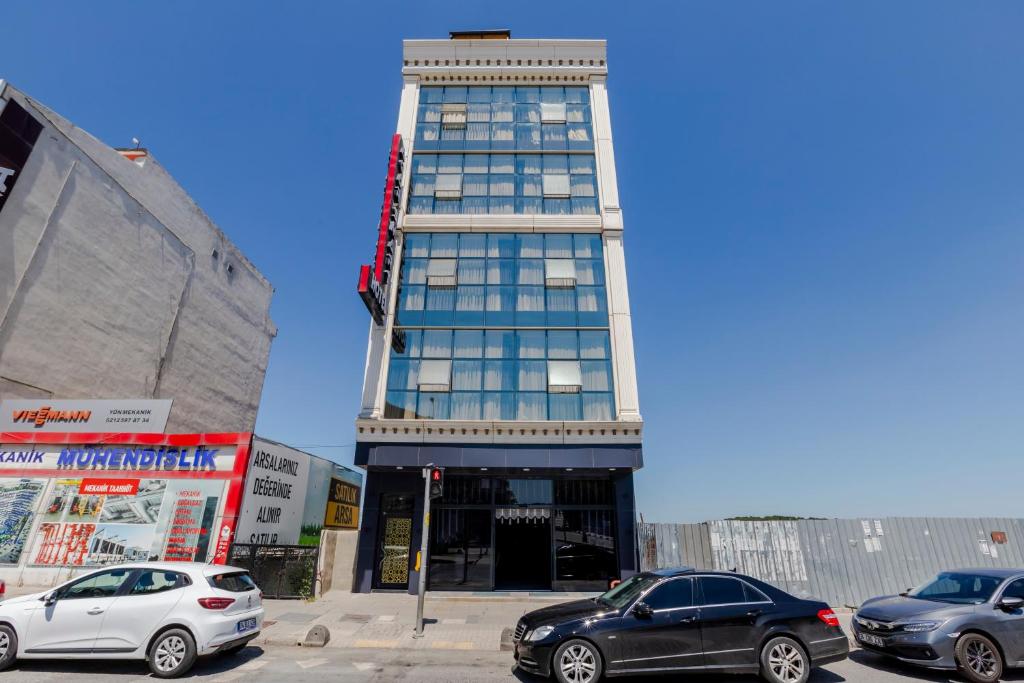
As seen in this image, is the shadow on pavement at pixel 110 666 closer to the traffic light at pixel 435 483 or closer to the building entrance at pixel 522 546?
the traffic light at pixel 435 483

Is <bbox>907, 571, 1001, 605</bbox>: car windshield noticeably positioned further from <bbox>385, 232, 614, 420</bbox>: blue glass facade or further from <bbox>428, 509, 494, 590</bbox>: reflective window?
<bbox>428, 509, 494, 590</bbox>: reflective window

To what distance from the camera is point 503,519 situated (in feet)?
54.7

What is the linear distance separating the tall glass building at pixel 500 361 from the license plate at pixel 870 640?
735 cm

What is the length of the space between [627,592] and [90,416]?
18.4 meters

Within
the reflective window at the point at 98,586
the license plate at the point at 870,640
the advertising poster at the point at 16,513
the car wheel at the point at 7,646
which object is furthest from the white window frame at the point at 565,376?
the advertising poster at the point at 16,513

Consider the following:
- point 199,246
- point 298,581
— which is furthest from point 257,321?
point 298,581

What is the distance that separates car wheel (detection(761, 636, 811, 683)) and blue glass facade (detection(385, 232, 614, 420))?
9.34 metres

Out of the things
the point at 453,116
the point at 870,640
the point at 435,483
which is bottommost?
the point at 870,640

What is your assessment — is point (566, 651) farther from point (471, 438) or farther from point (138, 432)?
point (138, 432)

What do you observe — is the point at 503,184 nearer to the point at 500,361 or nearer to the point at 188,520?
the point at 500,361

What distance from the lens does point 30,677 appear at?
7.19m

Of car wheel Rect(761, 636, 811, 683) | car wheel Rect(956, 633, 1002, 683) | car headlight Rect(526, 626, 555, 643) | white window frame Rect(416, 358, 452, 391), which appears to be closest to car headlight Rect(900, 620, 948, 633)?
car wheel Rect(956, 633, 1002, 683)

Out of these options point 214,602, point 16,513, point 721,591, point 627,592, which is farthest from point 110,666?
point 16,513

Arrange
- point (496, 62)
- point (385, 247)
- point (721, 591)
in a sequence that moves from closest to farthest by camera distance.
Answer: point (721, 591)
point (385, 247)
point (496, 62)
